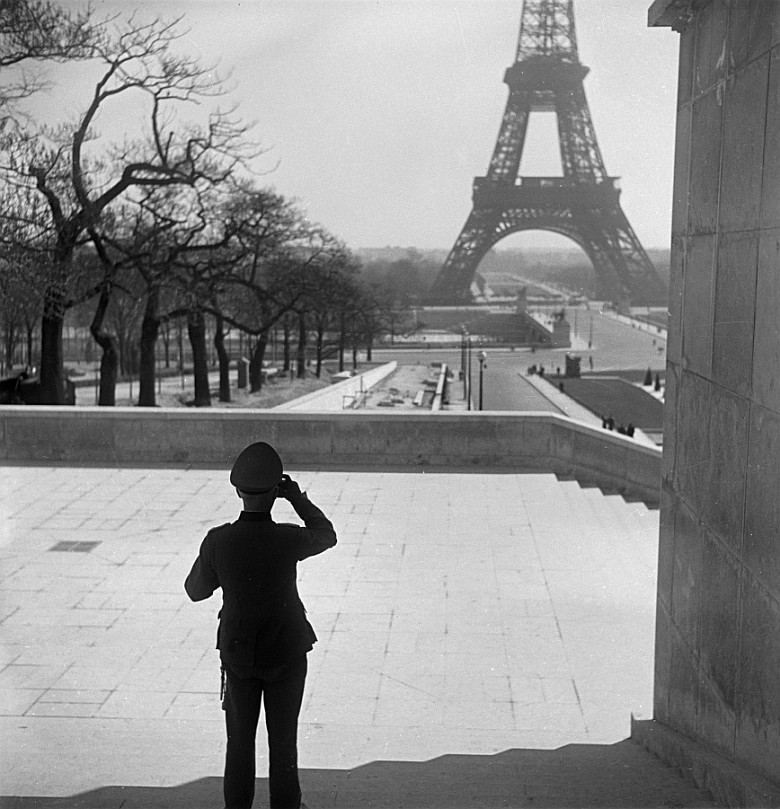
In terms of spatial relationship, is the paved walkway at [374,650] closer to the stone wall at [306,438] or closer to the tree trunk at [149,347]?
the stone wall at [306,438]

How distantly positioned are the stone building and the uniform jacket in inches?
42.3

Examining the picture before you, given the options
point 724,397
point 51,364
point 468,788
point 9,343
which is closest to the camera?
point 724,397

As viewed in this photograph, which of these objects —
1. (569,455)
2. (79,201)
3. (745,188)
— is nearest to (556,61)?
(79,201)

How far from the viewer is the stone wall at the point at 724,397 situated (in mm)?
2461

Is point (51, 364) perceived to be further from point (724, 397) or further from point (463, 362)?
point (724, 397)

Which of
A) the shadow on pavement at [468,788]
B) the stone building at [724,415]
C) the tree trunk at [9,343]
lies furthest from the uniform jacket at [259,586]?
the tree trunk at [9,343]

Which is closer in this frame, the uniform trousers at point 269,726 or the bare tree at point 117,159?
the uniform trousers at point 269,726

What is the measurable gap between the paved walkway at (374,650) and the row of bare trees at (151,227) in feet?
20.1

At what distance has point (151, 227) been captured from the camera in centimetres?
1439

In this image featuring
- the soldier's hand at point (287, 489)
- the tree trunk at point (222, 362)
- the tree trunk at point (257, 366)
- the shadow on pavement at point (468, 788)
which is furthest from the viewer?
the tree trunk at point (222, 362)

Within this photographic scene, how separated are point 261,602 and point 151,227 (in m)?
12.6

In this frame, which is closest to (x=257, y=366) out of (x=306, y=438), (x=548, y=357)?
(x=548, y=357)

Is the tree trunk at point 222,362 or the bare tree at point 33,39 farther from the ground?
the bare tree at point 33,39

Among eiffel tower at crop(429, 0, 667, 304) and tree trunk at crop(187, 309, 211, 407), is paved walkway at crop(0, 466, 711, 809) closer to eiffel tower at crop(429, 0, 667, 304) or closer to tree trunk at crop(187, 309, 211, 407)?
tree trunk at crop(187, 309, 211, 407)
